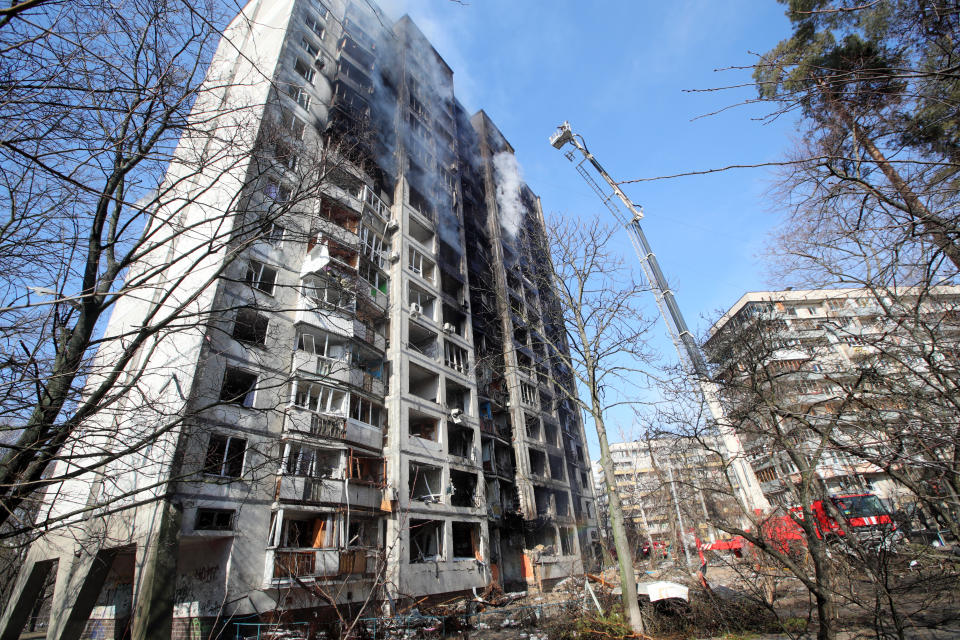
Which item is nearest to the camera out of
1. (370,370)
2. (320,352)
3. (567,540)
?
(320,352)

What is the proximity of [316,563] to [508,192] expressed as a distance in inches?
1479

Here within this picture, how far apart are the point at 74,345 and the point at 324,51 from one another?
89.1 feet

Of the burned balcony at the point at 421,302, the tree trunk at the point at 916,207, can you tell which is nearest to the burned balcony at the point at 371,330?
the burned balcony at the point at 421,302

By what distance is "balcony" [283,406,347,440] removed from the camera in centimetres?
1600

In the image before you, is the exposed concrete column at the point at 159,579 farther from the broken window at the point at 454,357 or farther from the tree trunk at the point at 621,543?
the broken window at the point at 454,357

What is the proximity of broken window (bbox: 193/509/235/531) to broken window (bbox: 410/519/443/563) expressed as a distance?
7595 mm

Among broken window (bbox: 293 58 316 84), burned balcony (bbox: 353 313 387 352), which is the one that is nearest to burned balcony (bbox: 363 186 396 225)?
burned balcony (bbox: 353 313 387 352)

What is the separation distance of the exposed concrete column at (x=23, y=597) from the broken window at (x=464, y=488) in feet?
50.8

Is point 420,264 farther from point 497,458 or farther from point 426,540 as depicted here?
point 426,540

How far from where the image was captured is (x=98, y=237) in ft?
20.6

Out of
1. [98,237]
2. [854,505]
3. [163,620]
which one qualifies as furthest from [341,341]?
[854,505]

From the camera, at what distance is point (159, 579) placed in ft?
35.5

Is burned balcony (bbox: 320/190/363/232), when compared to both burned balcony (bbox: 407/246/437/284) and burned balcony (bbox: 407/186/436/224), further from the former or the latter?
burned balcony (bbox: 407/186/436/224)

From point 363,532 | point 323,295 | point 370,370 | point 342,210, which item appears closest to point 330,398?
point 370,370
